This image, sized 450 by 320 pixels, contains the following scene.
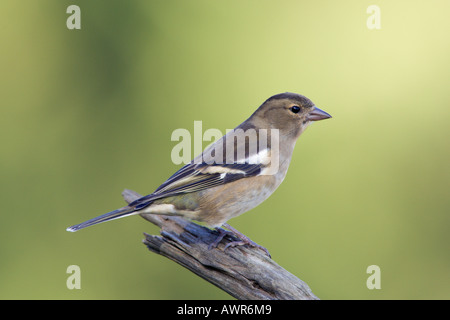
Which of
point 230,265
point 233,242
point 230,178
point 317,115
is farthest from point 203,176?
point 317,115

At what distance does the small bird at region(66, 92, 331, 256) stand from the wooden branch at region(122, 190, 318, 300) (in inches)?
5.5

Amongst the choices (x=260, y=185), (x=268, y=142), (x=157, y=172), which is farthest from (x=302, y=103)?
(x=157, y=172)

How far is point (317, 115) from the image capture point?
4953 millimetres

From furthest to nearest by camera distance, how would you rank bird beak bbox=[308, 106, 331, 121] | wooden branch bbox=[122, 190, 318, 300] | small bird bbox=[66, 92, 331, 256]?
bird beak bbox=[308, 106, 331, 121] < small bird bbox=[66, 92, 331, 256] < wooden branch bbox=[122, 190, 318, 300]

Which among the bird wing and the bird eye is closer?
the bird wing

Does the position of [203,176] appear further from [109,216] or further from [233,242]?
[109,216]

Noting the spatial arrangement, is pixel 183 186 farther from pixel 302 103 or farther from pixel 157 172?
pixel 157 172

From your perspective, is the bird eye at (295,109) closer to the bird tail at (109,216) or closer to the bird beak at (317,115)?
the bird beak at (317,115)

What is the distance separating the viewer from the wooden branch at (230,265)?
3.88m

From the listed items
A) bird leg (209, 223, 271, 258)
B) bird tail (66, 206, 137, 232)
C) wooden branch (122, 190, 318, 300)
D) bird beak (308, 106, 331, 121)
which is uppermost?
bird beak (308, 106, 331, 121)

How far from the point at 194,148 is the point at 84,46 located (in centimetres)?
268

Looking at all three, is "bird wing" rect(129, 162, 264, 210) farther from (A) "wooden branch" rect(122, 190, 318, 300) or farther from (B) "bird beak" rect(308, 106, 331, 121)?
(B) "bird beak" rect(308, 106, 331, 121)

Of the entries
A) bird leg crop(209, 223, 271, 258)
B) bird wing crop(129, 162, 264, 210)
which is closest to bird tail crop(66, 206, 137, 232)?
bird wing crop(129, 162, 264, 210)

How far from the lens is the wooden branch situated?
388cm
